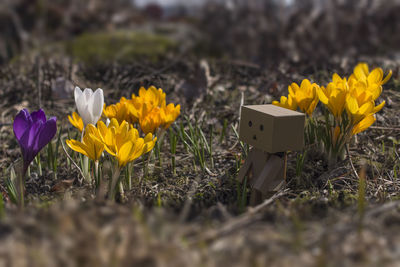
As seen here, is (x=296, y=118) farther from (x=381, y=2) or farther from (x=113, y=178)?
(x=381, y=2)

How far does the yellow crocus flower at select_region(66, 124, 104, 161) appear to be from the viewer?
4.90 ft

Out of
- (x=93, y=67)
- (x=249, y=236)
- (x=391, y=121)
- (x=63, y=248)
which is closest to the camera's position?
(x=63, y=248)

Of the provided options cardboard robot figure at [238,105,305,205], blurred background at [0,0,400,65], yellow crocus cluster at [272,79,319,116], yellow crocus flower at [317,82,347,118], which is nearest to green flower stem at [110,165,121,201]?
cardboard robot figure at [238,105,305,205]

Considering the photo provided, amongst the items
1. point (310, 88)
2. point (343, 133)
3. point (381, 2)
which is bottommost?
point (343, 133)

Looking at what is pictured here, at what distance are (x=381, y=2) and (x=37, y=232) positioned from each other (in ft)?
24.3

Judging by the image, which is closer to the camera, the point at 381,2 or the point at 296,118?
the point at 296,118

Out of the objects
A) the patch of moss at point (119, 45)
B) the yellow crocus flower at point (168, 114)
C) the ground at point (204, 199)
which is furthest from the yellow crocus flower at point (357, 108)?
the patch of moss at point (119, 45)

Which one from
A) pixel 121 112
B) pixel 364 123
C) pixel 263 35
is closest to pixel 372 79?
pixel 364 123

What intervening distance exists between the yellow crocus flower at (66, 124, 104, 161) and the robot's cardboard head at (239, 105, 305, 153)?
1.84ft

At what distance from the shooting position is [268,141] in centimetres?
153

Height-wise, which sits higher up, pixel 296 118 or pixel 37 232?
pixel 296 118

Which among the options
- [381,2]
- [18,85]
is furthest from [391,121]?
[381,2]

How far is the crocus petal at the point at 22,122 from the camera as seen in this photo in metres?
1.57

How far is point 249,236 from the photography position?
34.1 inches
